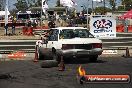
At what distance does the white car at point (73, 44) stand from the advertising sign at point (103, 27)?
9.70 feet

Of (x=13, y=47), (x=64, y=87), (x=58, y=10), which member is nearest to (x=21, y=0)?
(x=58, y=10)

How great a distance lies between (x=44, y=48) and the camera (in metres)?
17.6

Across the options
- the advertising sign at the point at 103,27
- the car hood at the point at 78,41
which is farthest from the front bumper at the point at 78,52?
the advertising sign at the point at 103,27

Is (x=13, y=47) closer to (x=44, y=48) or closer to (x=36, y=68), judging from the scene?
(x=44, y=48)

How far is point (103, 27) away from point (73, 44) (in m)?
4.41

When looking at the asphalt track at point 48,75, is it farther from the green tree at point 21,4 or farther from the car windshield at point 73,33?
the green tree at point 21,4

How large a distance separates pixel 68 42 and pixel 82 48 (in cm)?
58

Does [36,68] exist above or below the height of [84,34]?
below

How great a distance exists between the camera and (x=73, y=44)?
1609 cm

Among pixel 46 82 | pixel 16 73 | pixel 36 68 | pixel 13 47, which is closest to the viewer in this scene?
pixel 46 82

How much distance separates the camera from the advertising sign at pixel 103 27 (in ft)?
65.9

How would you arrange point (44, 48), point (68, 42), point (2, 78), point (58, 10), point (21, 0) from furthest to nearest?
point (21, 0) → point (58, 10) → point (44, 48) → point (68, 42) → point (2, 78)

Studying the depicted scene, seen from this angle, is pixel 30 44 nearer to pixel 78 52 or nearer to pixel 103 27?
pixel 103 27

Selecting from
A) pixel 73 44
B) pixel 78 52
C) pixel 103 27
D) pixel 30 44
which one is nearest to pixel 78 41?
pixel 73 44
